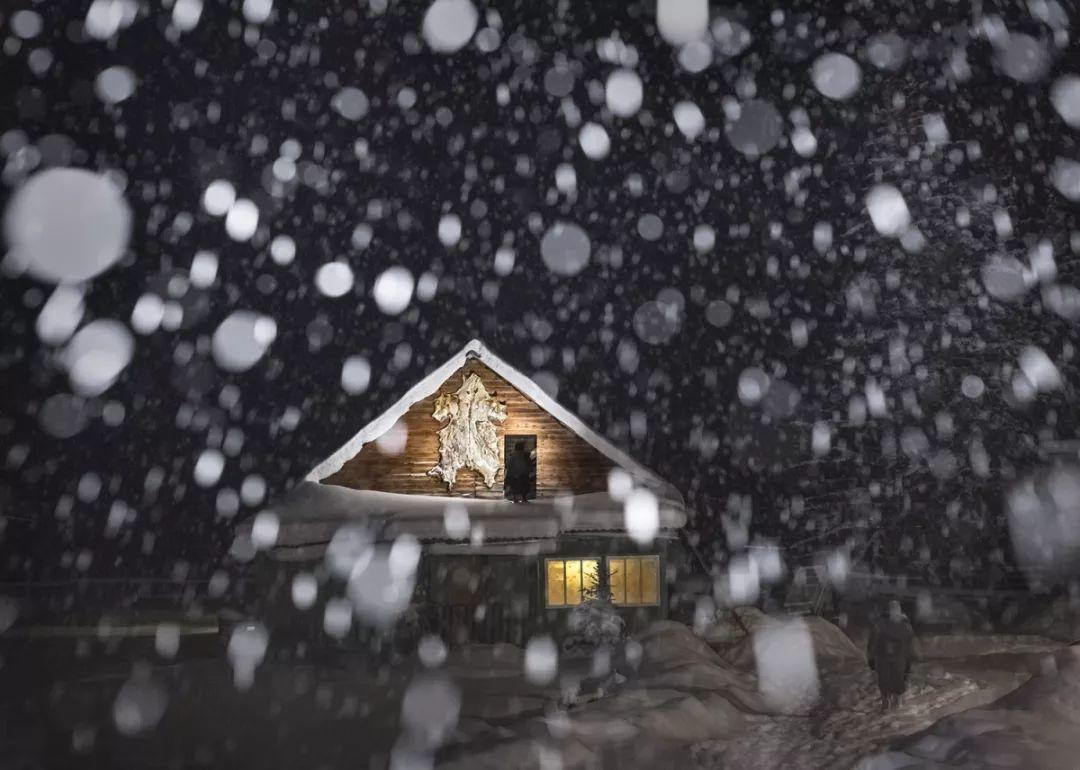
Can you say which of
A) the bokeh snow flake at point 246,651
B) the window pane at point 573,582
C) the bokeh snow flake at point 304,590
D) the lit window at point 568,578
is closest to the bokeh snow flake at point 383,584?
the bokeh snow flake at point 304,590

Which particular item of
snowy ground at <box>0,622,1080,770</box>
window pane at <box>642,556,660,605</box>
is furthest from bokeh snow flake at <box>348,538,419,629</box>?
window pane at <box>642,556,660,605</box>

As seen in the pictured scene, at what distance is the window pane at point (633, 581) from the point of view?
1559cm

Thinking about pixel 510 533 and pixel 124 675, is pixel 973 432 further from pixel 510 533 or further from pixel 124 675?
Result: pixel 124 675

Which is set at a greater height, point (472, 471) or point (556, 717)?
point (472, 471)

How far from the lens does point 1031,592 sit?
20.5 m

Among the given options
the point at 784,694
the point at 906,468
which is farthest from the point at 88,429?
the point at 784,694

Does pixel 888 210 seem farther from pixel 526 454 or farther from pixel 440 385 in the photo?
pixel 440 385

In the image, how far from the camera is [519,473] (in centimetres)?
1627

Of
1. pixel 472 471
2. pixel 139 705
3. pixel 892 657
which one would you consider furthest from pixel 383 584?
pixel 892 657

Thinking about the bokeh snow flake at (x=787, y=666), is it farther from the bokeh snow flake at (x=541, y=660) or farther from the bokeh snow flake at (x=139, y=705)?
the bokeh snow flake at (x=139, y=705)

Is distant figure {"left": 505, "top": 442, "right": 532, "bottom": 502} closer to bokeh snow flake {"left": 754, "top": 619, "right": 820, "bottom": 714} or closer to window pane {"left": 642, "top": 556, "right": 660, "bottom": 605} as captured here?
window pane {"left": 642, "top": 556, "right": 660, "bottom": 605}

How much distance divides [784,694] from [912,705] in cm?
147

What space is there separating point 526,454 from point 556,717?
8244 mm

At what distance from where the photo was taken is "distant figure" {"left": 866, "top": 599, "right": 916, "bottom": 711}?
9.70 meters
